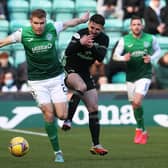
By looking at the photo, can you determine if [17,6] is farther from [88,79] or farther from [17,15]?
[88,79]

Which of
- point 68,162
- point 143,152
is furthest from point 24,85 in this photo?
point 68,162

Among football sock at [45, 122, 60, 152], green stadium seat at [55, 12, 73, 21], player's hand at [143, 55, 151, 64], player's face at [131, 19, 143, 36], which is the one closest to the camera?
football sock at [45, 122, 60, 152]

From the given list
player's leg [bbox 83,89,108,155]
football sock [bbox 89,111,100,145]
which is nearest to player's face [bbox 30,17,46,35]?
player's leg [bbox 83,89,108,155]

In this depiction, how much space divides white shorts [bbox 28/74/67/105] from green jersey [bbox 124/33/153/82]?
375cm

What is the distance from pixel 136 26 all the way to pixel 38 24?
4.00m

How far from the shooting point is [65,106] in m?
11.1

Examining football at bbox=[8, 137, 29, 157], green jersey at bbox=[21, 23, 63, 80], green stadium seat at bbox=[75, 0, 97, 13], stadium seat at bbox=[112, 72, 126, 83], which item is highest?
green jersey at bbox=[21, 23, 63, 80]

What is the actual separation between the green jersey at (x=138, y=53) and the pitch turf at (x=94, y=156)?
1.28 m

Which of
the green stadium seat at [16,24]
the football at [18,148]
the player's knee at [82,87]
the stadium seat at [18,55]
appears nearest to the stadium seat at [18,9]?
the green stadium seat at [16,24]

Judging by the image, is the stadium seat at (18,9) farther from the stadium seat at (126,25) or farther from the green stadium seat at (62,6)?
the stadium seat at (126,25)

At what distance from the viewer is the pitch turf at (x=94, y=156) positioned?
10398 millimetres

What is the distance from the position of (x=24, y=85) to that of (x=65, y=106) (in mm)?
8048

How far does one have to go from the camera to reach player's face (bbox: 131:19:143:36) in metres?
14.3

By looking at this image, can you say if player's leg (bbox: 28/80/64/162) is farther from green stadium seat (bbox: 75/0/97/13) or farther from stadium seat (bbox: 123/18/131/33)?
green stadium seat (bbox: 75/0/97/13)
